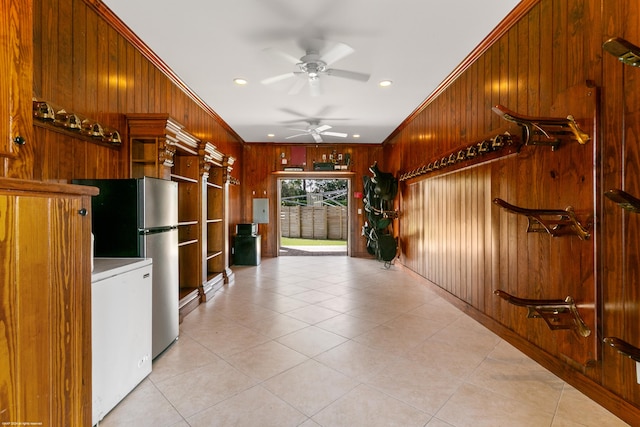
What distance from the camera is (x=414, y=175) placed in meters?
4.95

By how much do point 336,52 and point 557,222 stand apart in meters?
2.31

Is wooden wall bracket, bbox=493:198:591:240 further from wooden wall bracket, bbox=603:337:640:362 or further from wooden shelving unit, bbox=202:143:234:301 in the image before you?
wooden shelving unit, bbox=202:143:234:301

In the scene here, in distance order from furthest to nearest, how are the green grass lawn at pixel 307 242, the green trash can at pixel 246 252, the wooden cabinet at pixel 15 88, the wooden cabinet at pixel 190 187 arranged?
the green grass lawn at pixel 307 242 → the green trash can at pixel 246 252 → the wooden cabinet at pixel 190 187 → the wooden cabinet at pixel 15 88

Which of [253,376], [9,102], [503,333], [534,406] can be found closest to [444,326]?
[503,333]

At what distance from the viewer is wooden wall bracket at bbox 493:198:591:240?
1.76m

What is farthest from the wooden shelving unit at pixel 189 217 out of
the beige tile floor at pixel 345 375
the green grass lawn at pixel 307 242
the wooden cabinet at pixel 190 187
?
the green grass lawn at pixel 307 242

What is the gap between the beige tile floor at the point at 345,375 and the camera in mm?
1643

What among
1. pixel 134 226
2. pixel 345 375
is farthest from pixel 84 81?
pixel 345 375

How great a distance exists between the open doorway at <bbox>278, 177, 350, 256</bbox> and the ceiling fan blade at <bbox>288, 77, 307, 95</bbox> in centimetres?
755

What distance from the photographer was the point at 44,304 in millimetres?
932

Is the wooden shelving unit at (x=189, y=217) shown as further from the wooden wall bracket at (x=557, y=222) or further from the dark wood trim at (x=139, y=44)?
the wooden wall bracket at (x=557, y=222)

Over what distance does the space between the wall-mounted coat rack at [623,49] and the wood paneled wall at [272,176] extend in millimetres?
6270

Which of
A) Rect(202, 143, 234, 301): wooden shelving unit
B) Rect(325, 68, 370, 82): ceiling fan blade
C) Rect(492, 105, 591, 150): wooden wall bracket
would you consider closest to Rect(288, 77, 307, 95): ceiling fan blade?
Rect(325, 68, 370, 82): ceiling fan blade

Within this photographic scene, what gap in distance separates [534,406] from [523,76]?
235 centimetres
